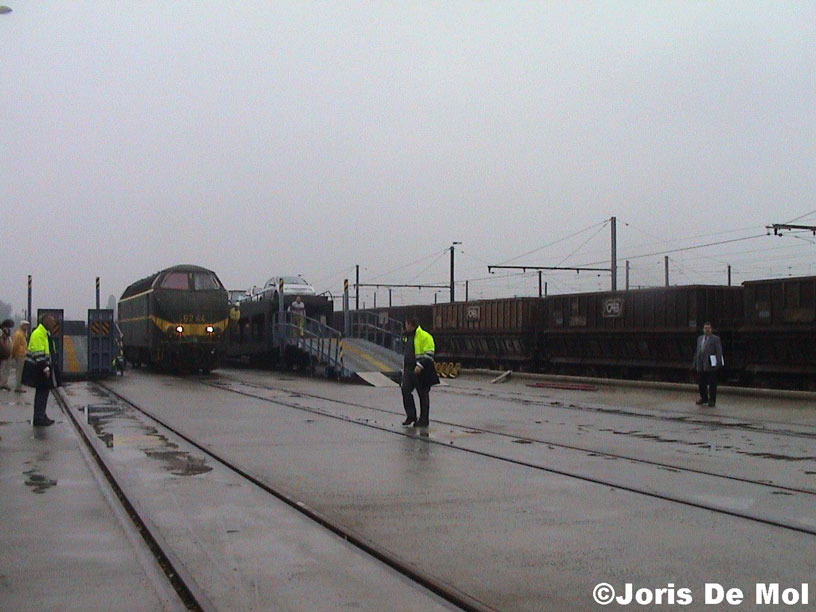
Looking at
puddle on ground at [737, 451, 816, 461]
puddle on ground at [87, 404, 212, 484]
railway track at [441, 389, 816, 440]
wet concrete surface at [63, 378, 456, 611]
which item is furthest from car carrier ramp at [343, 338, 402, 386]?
wet concrete surface at [63, 378, 456, 611]

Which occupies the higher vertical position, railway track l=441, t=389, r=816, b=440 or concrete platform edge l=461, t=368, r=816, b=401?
concrete platform edge l=461, t=368, r=816, b=401

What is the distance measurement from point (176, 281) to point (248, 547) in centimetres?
2566

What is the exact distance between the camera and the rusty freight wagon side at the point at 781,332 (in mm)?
22688

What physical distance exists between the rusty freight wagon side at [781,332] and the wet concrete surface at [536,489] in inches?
207

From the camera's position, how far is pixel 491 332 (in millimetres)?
36844

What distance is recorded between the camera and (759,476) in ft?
32.4

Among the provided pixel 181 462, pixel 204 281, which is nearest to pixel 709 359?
pixel 181 462

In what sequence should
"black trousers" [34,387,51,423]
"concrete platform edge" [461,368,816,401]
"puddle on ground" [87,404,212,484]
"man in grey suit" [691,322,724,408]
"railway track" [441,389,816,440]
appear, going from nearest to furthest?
"puddle on ground" [87,404,212,484] < "railway track" [441,389,816,440] < "black trousers" [34,387,51,423] < "man in grey suit" [691,322,724,408] < "concrete platform edge" [461,368,816,401]

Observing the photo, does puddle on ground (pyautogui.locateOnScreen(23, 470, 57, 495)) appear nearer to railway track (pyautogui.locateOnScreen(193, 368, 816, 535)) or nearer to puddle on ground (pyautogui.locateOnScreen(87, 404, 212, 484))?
puddle on ground (pyautogui.locateOnScreen(87, 404, 212, 484))

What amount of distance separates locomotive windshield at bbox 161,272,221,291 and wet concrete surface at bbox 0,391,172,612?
20.3 metres

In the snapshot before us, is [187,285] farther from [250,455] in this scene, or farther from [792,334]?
[250,455]

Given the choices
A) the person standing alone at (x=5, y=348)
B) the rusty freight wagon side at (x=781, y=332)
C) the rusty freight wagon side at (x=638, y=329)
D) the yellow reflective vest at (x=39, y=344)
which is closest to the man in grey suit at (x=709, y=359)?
the rusty freight wagon side at (x=781, y=332)

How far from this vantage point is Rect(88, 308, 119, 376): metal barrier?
1116 inches

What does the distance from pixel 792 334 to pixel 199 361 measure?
1839 cm
